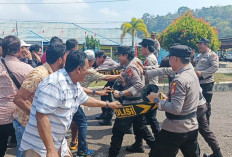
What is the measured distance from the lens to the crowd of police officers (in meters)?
2.87

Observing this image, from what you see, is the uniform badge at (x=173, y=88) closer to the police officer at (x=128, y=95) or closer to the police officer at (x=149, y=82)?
the police officer at (x=128, y=95)

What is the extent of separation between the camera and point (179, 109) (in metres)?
2.76

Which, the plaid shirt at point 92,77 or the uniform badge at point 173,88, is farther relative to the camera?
the plaid shirt at point 92,77

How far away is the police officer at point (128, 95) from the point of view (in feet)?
12.8

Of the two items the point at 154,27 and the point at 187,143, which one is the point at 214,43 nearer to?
the point at 187,143

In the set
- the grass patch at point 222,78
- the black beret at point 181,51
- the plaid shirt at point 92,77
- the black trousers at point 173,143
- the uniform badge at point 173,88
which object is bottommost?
the grass patch at point 222,78

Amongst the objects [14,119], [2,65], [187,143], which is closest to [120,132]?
[187,143]

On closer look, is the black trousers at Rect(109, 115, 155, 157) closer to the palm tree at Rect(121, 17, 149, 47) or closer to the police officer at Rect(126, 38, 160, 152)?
the police officer at Rect(126, 38, 160, 152)

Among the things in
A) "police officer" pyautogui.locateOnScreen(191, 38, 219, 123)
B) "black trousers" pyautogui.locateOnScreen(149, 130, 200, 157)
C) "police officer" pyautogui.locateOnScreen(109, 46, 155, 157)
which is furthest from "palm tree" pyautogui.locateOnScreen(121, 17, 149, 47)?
"black trousers" pyautogui.locateOnScreen(149, 130, 200, 157)

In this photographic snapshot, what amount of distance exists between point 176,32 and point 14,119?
489 inches

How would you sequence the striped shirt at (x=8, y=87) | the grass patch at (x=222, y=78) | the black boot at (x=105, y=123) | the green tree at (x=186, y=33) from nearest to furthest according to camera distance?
the striped shirt at (x=8, y=87), the black boot at (x=105, y=123), the grass patch at (x=222, y=78), the green tree at (x=186, y=33)

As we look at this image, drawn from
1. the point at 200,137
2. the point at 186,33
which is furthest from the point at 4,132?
the point at 186,33

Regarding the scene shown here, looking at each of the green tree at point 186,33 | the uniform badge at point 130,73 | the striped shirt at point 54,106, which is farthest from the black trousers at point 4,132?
the green tree at point 186,33

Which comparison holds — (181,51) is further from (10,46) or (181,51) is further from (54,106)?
(10,46)
